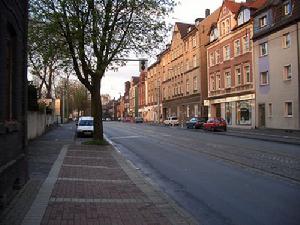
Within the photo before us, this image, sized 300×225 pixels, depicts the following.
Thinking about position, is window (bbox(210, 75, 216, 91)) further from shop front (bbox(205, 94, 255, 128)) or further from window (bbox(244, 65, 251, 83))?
window (bbox(244, 65, 251, 83))

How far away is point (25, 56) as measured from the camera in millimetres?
11562

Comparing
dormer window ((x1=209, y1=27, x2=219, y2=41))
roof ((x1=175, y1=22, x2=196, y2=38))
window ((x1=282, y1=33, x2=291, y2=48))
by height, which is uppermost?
roof ((x1=175, y1=22, x2=196, y2=38))

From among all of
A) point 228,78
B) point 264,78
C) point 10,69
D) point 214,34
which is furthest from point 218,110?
point 10,69

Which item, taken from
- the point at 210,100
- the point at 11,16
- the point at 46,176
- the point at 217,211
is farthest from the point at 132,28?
the point at 210,100

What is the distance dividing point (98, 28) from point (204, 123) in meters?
27.4

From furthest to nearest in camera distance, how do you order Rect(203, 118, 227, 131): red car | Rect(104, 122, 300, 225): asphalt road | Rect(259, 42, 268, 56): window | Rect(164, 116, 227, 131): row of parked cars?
1. Rect(164, 116, 227, 131): row of parked cars
2. Rect(203, 118, 227, 131): red car
3. Rect(259, 42, 268, 56): window
4. Rect(104, 122, 300, 225): asphalt road

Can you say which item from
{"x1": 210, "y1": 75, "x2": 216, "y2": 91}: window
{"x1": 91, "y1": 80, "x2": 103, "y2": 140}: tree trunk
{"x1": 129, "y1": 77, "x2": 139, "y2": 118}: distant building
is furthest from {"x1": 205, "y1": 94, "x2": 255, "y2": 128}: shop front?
{"x1": 129, "y1": 77, "x2": 139, "y2": 118}: distant building

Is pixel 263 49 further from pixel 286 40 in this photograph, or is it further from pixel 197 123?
pixel 197 123

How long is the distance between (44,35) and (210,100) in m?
38.6

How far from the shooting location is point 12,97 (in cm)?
1022

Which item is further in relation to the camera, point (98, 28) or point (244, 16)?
point (244, 16)

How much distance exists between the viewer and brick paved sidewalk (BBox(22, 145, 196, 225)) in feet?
24.9

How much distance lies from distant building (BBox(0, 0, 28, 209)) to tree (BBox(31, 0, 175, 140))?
37.8 feet

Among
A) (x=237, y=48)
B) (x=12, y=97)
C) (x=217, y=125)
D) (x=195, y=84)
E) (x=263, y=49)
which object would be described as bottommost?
(x=217, y=125)
